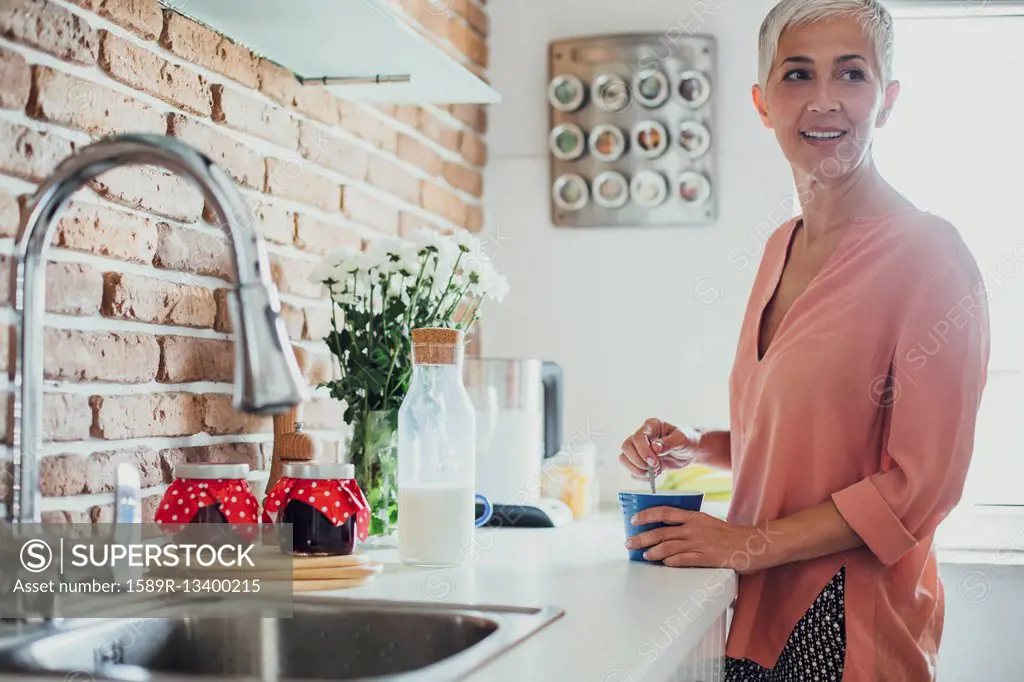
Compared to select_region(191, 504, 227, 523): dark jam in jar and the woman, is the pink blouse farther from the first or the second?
select_region(191, 504, 227, 523): dark jam in jar

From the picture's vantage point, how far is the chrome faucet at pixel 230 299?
802 mm

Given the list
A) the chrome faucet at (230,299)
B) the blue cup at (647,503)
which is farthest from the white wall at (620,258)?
the chrome faucet at (230,299)

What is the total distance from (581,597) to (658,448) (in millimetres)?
474

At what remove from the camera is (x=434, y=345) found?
1.41m

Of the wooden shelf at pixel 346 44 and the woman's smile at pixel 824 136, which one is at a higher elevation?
the wooden shelf at pixel 346 44

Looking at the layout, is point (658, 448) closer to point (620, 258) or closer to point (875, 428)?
point (875, 428)

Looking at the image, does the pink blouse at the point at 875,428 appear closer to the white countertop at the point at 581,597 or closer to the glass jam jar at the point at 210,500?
the white countertop at the point at 581,597

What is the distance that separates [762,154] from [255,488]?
1408 mm

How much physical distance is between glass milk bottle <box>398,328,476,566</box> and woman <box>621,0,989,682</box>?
23 centimetres

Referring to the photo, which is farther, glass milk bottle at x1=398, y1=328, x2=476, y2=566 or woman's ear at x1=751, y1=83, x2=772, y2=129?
woman's ear at x1=751, y1=83, x2=772, y2=129

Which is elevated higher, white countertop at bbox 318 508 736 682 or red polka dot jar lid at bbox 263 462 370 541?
red polka dot jar lid at bbox 263 462 370 541

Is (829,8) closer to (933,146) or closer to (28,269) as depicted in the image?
(28,269)

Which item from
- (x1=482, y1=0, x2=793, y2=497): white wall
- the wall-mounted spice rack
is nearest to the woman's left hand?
(x1=482, y1=0, x2=793, y2=497): white wall

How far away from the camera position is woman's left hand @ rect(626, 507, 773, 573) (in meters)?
1.35
